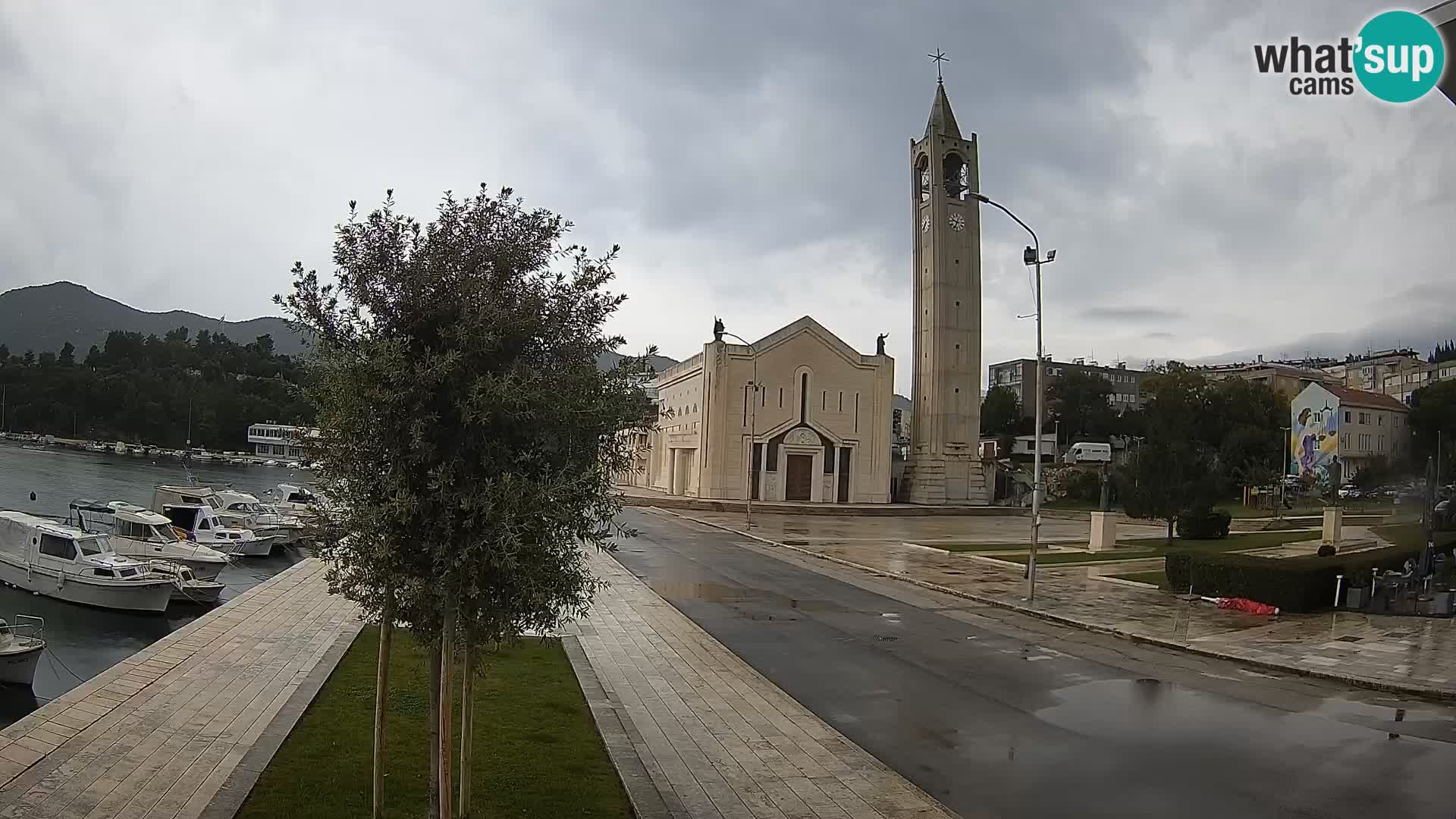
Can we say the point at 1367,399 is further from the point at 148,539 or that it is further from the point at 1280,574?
the point at 148,539

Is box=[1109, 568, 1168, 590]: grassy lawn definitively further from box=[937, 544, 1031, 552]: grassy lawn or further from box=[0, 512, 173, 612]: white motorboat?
box=[0, 512, 173, 612]: white motorboat

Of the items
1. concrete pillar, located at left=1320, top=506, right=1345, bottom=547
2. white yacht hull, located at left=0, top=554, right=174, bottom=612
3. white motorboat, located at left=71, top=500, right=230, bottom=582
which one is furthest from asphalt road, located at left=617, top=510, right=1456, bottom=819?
white motorboat, located at left=71, top=500, right=230, bottom=582

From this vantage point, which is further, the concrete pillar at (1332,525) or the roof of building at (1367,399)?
the concrete pillar at (1332,525)

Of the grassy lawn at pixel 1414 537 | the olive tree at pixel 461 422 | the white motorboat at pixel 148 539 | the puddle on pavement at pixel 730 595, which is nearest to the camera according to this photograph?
the olive tree at pixel 461 422

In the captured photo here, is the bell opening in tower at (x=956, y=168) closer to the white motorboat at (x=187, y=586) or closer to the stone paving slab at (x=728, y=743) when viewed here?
Answer: the white motorboat at (x=187, y=586)

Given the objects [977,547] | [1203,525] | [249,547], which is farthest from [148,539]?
[1203,525]

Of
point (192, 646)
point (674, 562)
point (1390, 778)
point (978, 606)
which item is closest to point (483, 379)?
point (1390, 778)

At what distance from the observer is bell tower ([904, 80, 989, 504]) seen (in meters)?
66.1

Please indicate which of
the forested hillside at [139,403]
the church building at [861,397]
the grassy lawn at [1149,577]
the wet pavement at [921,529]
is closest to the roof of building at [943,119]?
the church building at [861,397]

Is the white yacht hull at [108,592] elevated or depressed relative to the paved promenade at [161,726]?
depressed

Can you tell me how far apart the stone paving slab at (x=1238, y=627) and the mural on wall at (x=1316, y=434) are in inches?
700

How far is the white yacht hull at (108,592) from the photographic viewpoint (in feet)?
72.3

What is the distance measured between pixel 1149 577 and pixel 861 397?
41.2 meters

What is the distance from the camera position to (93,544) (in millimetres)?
24062
